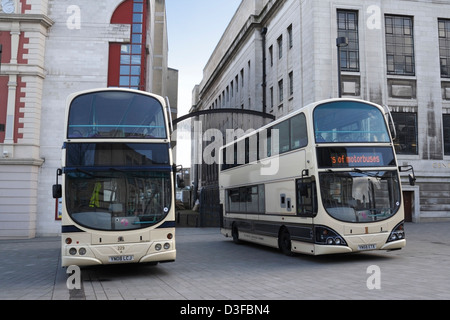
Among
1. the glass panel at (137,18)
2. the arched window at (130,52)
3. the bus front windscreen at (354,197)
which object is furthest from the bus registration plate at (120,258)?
the glass panel at (137,18)

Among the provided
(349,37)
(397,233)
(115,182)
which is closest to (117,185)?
(115,182)

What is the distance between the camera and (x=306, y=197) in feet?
Result: 39.7

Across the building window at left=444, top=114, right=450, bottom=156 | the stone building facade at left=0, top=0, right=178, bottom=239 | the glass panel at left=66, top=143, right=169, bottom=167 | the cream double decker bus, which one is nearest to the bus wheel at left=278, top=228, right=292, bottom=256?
the cream double decker bus

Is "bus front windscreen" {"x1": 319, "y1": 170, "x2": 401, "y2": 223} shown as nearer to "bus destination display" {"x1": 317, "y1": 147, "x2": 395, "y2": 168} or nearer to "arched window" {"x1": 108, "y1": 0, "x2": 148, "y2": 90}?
"bus destination display" {"x1": 317, "y1": 147, "x2": 395, "y2": 168}

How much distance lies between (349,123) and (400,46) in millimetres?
18356

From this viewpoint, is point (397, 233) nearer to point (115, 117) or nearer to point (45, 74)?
point (115, 117)

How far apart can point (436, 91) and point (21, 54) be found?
23341 mm

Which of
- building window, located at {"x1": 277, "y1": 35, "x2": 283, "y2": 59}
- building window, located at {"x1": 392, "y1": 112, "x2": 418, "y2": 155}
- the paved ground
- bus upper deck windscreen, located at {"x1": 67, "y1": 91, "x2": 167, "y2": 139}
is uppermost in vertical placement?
building window, located at {"x1": 277, "y1": 35, "x2": 283, "y2": 59}

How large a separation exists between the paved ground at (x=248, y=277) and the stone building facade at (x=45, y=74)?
774 cm

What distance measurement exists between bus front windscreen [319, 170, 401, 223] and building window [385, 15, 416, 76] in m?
17.7

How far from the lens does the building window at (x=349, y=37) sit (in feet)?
87.9

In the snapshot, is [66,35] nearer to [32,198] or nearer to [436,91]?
[32,198]

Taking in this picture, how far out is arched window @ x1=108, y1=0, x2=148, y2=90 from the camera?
79.6 feet
